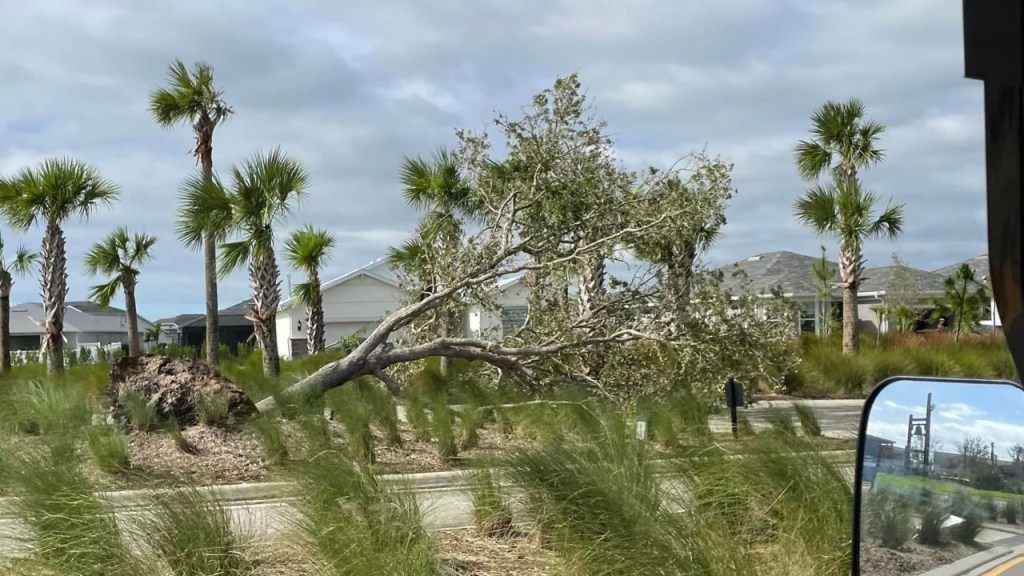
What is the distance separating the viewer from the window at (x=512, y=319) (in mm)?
14992

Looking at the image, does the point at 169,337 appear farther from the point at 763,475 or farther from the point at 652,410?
the point at 763,475

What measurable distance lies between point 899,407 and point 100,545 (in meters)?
4.37

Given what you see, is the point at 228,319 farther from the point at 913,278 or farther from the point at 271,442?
the point at 271,442

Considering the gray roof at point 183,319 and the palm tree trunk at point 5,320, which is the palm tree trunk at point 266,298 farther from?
the gray roof at point 183,319

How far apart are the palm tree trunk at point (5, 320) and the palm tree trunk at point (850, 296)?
20.8 m

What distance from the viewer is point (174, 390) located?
42.0ft

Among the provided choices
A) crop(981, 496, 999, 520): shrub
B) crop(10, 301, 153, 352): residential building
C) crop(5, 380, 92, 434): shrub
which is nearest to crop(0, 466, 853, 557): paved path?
crop(981, 496, 999, 520): shrub

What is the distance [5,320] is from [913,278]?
31.8m

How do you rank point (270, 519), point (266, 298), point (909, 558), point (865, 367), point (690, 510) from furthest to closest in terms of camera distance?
1. point (865, 367)
2. point (266, 298)
3. point (270, 519)
4. point (690, 510)
5. point (909, 558)

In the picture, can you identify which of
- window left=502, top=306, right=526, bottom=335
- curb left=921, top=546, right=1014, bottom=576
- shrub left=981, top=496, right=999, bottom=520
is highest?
window left=502, top=306, right=526, bottom=335

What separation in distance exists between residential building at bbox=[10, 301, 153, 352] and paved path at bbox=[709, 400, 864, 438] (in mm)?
51392

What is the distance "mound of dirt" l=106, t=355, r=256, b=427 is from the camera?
12594 mm

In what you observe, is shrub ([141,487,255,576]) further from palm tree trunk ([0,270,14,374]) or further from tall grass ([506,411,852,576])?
palm tree trunk ([0,270,14,374])

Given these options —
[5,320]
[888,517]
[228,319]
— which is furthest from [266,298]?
[228,319]
